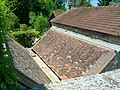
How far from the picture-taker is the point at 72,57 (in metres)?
18.8

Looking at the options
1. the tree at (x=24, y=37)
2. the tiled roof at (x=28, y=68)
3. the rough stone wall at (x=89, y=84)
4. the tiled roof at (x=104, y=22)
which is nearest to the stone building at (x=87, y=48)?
the tiled roof at (x=104, y=22)

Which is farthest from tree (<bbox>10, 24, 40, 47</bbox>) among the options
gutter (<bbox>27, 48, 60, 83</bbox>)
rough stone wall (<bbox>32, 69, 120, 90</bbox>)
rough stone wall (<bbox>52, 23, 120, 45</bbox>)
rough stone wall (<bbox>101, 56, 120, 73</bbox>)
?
rough stone wall (<bbox>32, 69, 120, 90</bbox>)

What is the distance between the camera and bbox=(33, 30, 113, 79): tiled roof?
1597 centimetres

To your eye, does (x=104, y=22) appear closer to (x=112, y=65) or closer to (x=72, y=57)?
(x=72, y=57)

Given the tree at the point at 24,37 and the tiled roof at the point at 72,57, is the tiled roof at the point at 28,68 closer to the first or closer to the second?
the tiled roof at the point at 72,57

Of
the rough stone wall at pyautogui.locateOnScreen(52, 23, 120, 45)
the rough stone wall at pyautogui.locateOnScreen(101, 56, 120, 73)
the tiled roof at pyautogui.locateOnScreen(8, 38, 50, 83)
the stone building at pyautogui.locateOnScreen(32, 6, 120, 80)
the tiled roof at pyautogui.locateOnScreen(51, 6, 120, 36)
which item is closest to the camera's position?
the tiled roof at pyautogui.locateOnScreen(8, 38, 50, 83)

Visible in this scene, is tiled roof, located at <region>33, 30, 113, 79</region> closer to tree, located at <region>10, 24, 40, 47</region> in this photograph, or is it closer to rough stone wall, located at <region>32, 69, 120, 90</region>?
rough stone wall, located at <region>32, 69, 120, 90</region>

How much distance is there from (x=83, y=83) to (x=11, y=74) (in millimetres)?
2222

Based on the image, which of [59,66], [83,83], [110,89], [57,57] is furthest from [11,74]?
[57,57]

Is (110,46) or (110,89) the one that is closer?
(110,89)

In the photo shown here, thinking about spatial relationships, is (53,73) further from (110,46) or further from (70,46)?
(110,46)

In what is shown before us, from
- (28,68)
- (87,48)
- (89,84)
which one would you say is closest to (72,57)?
(87,48)

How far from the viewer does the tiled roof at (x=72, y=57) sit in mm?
15969

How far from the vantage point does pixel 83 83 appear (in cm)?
744
